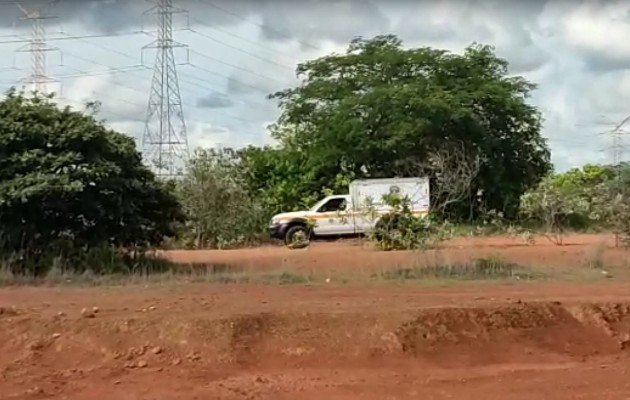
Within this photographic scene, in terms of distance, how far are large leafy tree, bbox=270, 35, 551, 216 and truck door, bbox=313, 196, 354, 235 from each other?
6364 millimetres

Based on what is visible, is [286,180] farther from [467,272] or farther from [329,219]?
[467,272]

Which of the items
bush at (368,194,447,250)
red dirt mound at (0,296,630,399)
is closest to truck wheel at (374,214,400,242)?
bush at (368,194,447,250)

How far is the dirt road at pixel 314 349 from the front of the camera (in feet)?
30.4

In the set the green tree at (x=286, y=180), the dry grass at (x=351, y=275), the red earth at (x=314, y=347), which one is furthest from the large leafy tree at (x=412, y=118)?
the red earth at (x=314, y=347)

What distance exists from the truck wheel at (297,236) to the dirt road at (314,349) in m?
14.7

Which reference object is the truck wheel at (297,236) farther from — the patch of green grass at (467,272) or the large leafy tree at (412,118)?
the patch of green grass at (467,272)

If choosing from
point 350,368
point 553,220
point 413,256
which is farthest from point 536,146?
point 350,368

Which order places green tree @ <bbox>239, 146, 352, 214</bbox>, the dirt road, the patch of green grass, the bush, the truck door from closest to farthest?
1. the dirt road
2. the patch of green grass
3. the bush
4. the truck door
5. green tree @ <bbox>239, 146, 352, 214</bbox>

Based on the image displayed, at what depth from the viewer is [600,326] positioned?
1191 cm

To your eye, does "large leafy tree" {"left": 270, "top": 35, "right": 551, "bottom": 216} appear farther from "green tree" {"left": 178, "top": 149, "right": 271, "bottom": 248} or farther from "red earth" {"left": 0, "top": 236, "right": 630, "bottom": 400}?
"red earth" {"left": 0, "top": 236, "right": 630, "bottom": 400}

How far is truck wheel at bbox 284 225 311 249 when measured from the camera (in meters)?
27.5

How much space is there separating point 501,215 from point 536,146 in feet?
Result: 12.2

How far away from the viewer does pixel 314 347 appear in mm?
10375

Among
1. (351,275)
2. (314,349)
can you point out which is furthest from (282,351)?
(351,275)
